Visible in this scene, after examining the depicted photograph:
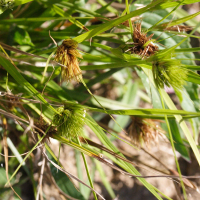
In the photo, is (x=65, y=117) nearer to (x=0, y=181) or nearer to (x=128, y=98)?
(x=0, y=181)

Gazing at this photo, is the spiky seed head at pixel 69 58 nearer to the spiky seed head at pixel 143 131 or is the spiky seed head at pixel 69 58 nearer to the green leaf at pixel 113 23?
the green leaf at pixel 113 23

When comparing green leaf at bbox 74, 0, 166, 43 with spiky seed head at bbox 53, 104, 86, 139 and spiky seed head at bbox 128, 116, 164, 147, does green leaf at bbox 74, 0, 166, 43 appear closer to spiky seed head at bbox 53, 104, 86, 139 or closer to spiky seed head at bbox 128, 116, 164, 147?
spiky seed head at bbox 53, 104, 86, 139

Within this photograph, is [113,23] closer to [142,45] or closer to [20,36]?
[142,45]

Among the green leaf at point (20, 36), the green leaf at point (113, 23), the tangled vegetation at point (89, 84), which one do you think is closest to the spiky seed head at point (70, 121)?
the tangled vegetation at point (89, 84)

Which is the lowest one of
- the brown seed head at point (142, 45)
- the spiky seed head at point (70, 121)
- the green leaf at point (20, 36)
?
the spiky seed head at point (70, 121)

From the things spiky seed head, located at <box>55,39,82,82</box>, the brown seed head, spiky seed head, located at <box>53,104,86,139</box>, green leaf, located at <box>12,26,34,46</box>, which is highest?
green leaf, located at <box>12,26,34,46</box>

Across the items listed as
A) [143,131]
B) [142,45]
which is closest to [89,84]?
[143,131]

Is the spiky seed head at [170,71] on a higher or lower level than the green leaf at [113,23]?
lower

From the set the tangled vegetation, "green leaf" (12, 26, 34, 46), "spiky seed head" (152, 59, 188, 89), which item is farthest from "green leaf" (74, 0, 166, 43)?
"green leaf" (12, 26, 34, 46)

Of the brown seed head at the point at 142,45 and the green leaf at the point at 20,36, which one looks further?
the green leaf at the point at 20,36
